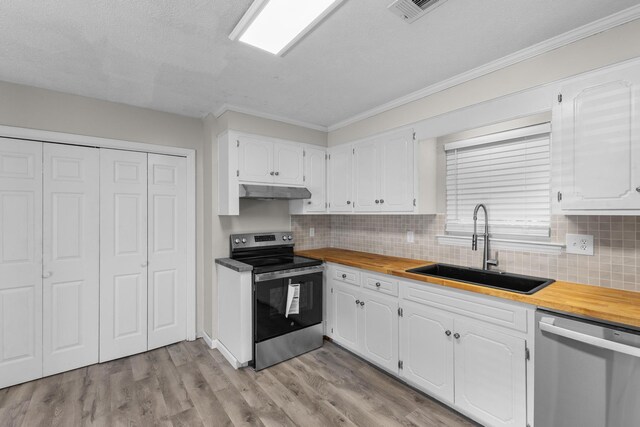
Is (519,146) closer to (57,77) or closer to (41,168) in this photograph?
(57,77)

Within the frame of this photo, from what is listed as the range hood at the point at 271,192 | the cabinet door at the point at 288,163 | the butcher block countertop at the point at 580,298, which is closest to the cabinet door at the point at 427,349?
the butcher block countertop at the point at 580,298

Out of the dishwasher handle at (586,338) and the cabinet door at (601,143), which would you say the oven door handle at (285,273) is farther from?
the cabinet door at (601,143)

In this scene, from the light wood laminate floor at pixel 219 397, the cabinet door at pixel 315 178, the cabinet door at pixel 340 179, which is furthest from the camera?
the cabinet door at pixel 315 178

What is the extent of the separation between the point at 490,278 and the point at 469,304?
542 millimetres

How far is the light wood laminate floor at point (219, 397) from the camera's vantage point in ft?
6.64

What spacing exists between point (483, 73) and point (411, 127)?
666 millimetres

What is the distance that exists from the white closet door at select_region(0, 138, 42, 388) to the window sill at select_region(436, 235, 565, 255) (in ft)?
11.6

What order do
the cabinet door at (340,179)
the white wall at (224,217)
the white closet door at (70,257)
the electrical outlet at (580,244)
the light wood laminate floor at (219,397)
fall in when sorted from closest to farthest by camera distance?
the electrical outlet at (580,244)
the light wood laminate floor at (219,397)
the white closet door at (70,257)
the white wall at (224,217)
the cabinet door at (340,179)

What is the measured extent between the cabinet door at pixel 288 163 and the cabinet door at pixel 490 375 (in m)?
2.06

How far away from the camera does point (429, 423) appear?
6.42ft

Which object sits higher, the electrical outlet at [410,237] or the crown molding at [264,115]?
the crown molding at [264,115]

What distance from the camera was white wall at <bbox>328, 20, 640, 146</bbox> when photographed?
1.59 metres

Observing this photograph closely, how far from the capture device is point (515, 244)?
224cm

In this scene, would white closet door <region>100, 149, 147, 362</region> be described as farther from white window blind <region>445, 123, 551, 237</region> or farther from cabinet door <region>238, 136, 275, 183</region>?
white window blind <region>445, 123, 551, 237</region>
